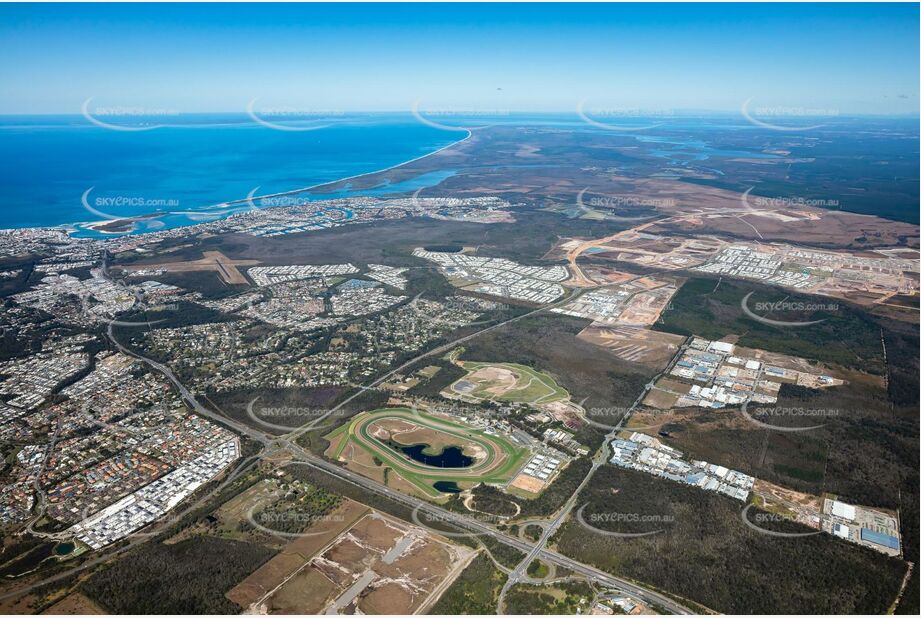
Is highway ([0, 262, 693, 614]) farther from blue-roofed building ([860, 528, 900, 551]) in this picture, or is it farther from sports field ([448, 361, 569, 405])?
blue-roofed building ([860, 528, 900, 551])

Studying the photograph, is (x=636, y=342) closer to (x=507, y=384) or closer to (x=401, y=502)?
(x=507, y=384)

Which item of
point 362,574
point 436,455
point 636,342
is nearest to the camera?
point 362,574

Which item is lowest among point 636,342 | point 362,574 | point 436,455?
point 362,574

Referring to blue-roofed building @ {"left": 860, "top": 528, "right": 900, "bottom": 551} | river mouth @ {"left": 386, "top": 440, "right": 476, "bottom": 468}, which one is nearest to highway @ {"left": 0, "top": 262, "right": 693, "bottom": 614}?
river mouth @ {"left": 386, "top": 440, "right": 476, "bottom": 468}

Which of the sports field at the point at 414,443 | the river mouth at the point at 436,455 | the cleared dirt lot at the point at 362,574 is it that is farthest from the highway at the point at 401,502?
the river mouth at the point at 436,455

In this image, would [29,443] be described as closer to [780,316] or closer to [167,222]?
[780,316]

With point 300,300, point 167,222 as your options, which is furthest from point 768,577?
point 167,222

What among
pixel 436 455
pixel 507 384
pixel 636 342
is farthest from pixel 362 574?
pixel 636 342
